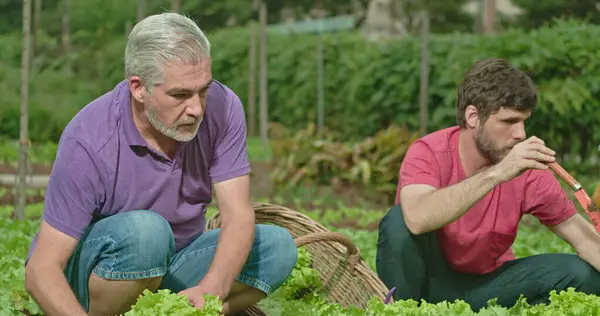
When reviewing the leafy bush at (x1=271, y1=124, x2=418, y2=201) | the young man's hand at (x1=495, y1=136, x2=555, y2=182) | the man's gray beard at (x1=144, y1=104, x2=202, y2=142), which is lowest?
the leafy bush at (x1=271, y1=124, x2=418, y2=201)

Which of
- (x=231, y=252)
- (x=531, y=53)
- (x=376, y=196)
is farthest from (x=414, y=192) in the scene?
(x=531, y=53)

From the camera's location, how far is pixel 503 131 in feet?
13.9

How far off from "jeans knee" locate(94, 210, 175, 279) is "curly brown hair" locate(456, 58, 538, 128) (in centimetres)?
149

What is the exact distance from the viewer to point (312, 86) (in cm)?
1638

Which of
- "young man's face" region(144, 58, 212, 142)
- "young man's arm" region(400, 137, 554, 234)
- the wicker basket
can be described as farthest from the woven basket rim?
"young man's face" region(144, 58, 212, 142)

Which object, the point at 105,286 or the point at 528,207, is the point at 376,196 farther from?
the point at 105,286

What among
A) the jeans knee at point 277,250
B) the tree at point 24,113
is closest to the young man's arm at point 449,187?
the jeans knee at point 277,250

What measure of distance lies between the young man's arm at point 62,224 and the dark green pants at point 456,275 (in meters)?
1.40

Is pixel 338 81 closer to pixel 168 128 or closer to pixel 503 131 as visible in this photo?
pixel 503 131

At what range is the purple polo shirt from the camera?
3.56 meters

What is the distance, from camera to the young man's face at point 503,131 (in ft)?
13.8

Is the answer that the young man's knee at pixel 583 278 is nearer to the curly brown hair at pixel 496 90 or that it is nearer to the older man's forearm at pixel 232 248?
the curly brown hair at pixel 496 90

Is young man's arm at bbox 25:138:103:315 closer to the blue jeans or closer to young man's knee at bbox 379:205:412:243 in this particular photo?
the blue jeans

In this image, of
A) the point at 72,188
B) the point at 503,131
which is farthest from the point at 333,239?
the point at 72,188
